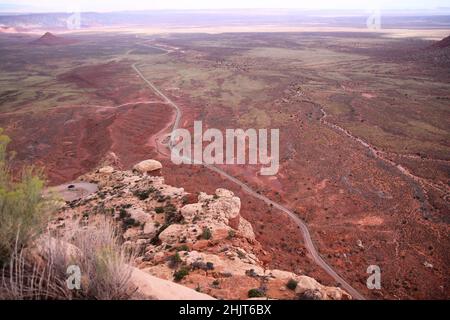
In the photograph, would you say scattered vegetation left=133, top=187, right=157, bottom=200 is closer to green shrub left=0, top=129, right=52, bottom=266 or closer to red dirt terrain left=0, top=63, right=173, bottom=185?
red dirt terrain left=0, top=63, right=173, bottom=185

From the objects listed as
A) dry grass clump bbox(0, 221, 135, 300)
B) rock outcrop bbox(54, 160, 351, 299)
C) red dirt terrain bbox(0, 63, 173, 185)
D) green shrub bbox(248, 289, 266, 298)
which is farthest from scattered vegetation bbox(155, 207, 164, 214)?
red dirt terrain bbox(0, 63, 173, 185)

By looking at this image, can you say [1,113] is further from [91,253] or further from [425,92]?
[425,92]

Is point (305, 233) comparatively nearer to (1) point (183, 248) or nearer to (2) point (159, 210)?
(2) point (159, 210)

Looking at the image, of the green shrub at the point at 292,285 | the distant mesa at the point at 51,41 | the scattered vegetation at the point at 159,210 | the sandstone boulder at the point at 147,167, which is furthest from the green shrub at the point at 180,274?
the distant mesa at the point at 51,41

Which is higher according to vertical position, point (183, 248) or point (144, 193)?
point (144, 193)

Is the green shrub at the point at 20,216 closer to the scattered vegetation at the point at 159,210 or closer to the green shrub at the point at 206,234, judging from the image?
the green shrub at the point at 206,234

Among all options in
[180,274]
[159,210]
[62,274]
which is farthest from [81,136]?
[62,274]
